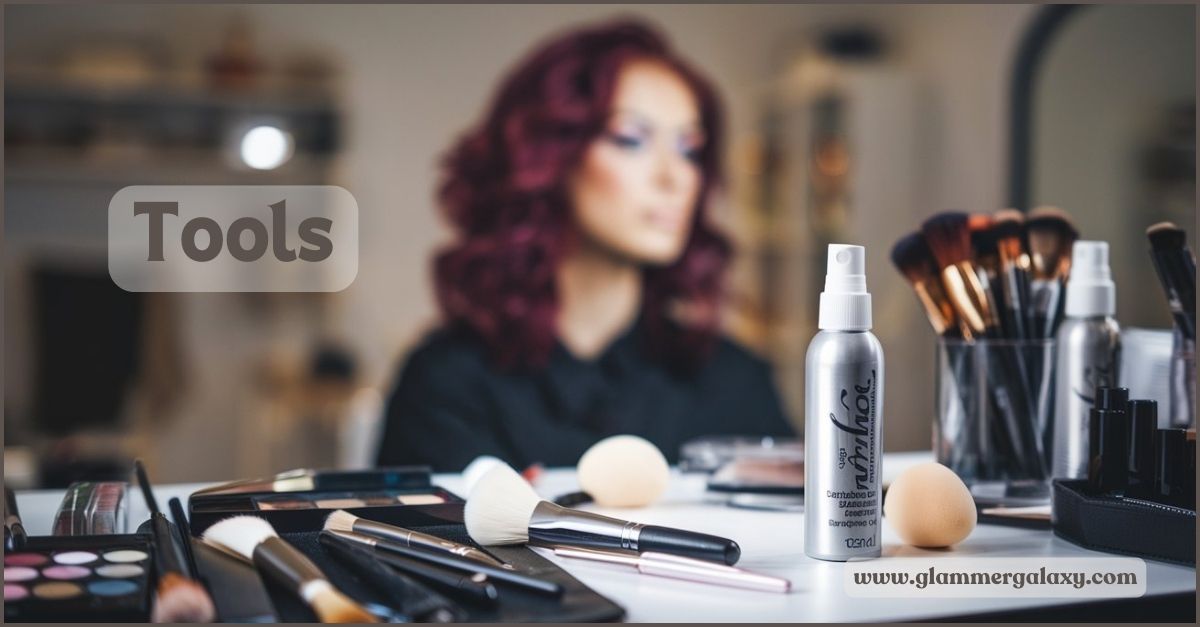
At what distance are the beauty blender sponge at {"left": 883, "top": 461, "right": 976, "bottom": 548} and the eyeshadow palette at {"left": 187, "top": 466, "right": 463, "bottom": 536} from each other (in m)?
0.25

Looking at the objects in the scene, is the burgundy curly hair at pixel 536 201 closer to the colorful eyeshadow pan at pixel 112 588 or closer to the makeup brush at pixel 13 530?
the makeup brush at pixel 13 530

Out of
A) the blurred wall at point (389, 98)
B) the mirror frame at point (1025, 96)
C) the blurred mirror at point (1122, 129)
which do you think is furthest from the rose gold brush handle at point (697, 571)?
the blurred wall at point (389, 98)

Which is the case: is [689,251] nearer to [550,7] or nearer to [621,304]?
[621,304]

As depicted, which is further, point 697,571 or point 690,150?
point 690,150

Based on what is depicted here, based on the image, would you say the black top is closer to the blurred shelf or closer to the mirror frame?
the mirror frame

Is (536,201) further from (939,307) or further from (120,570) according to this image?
(120,570)

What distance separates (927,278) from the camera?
0.70 metres

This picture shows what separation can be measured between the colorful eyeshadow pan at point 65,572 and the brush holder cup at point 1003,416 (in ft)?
1.73

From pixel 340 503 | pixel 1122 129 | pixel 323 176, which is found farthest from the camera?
pixel 323 176

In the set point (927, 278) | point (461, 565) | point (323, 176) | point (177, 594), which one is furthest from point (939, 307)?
point (323, 176)

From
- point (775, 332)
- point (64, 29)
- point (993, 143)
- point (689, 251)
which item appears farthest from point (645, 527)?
point (64, 29)

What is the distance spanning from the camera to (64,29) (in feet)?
8.59

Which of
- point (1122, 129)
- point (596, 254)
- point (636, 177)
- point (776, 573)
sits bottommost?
point (776, 573)

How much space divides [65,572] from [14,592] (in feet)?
0.09
